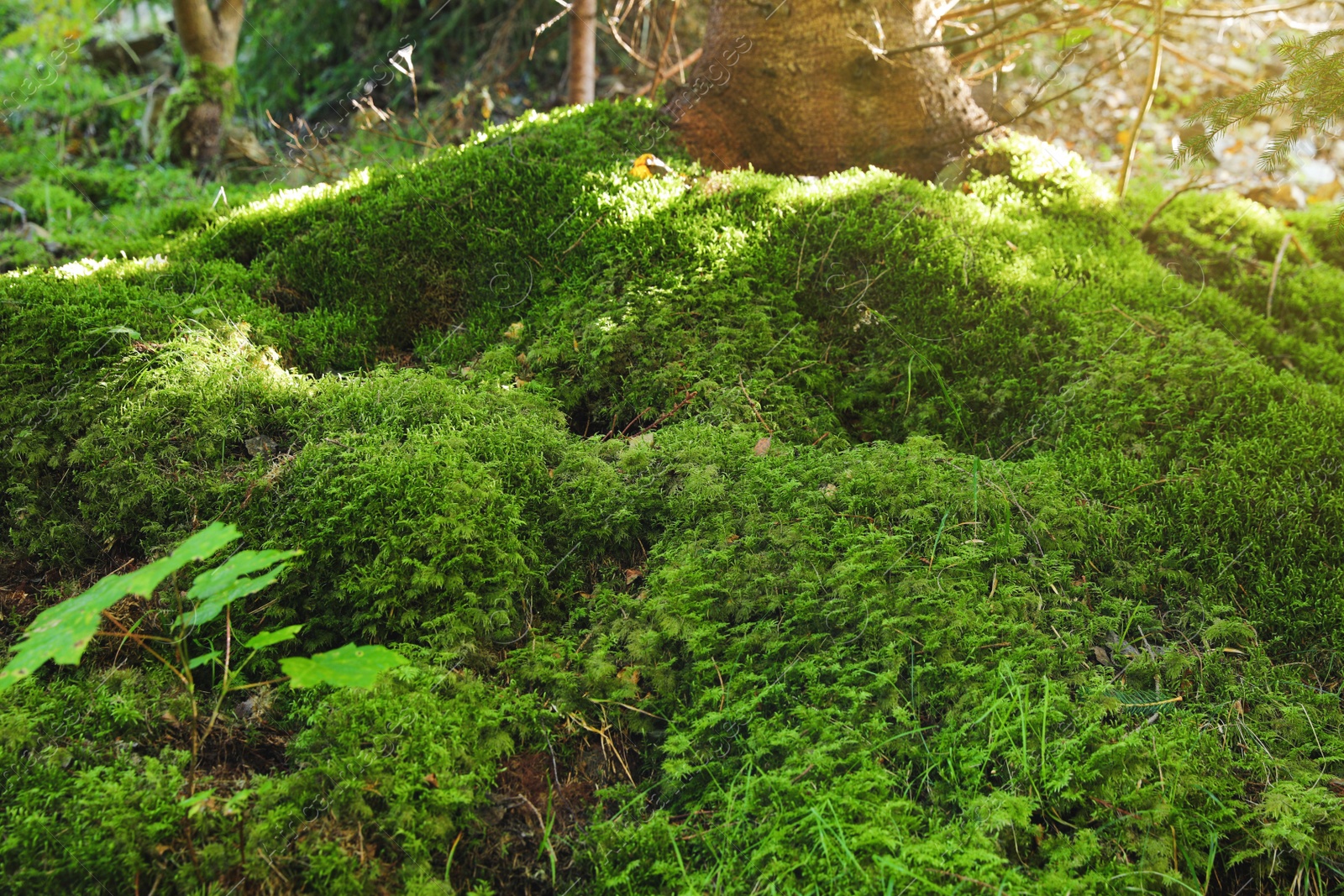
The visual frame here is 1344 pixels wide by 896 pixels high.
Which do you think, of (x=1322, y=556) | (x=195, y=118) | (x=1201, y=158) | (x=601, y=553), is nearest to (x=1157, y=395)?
(x=1322, y=556)

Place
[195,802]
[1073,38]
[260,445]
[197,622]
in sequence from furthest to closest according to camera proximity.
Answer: [1073,38] → [260,445] → [197,622] → [195,802]

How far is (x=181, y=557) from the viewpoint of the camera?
1.62 metres

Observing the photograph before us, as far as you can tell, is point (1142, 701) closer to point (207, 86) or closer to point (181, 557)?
point (181, 557)

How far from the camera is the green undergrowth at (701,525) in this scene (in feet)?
6.01

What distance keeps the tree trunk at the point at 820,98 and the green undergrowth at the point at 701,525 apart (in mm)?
382

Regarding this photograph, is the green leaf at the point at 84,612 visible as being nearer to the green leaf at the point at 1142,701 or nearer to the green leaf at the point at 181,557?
the green leaf at the point at 181,557

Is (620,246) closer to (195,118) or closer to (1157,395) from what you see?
(1157,395)

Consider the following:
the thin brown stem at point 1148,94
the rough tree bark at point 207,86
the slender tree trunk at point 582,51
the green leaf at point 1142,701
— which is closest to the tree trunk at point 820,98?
the thin brown stem at point 1148,94

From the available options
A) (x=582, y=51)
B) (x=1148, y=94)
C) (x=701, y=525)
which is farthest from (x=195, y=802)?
(x=582, y=51)

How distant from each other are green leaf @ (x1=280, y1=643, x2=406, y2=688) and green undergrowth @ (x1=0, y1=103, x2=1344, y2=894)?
38 cm

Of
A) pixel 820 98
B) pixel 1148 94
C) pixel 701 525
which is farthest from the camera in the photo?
pixel 820 98

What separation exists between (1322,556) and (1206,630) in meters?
0.64

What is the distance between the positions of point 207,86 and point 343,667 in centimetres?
709

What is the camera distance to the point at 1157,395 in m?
3.13
